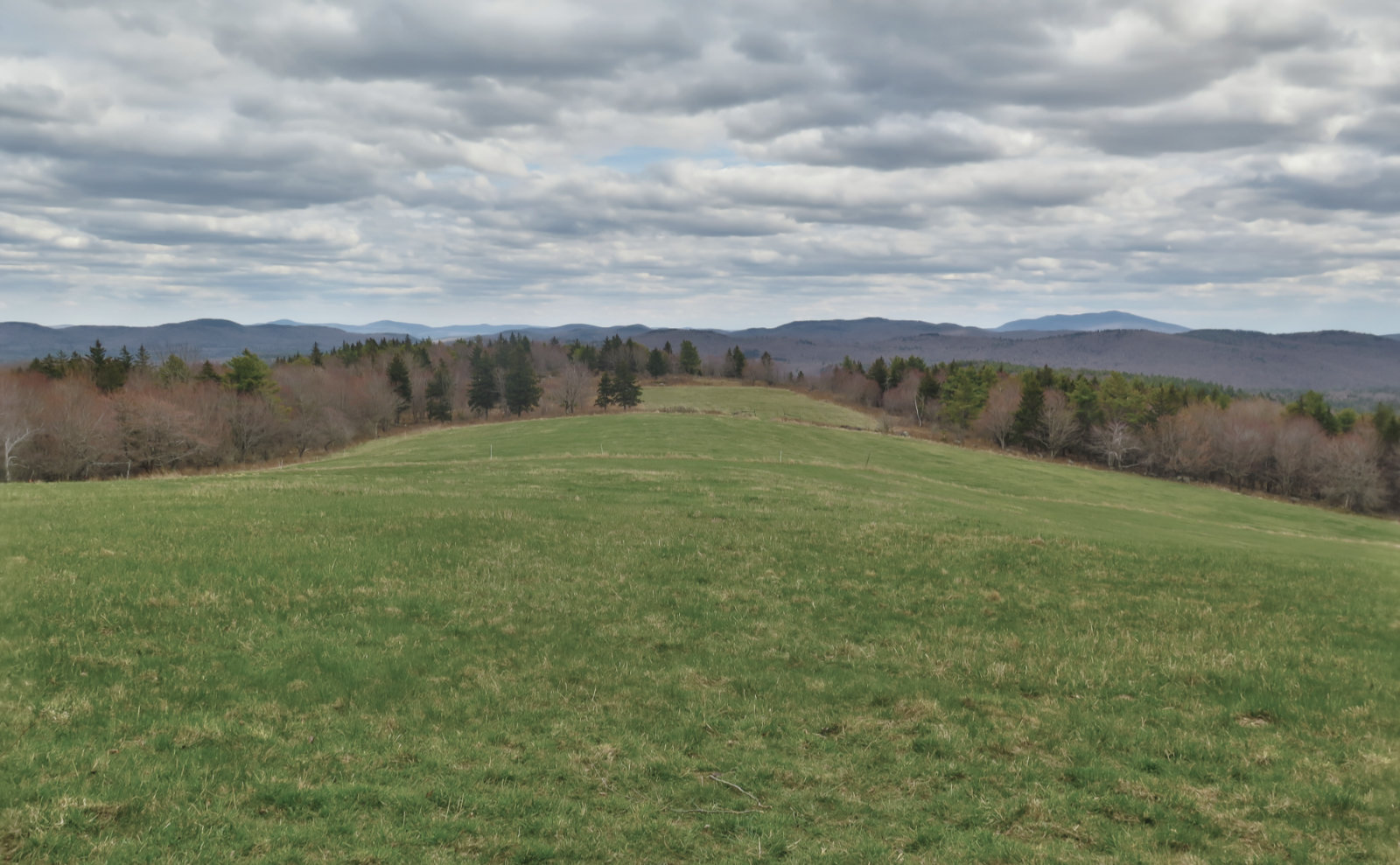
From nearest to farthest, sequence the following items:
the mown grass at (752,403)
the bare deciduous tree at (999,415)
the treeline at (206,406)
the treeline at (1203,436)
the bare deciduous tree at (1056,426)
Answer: the treeline at (206,406) → the treeline at (1203,436) → the bare deciduous tree at (1056,426) → the bare deciduous tree at (999,415) → the mown grass at (752,403)

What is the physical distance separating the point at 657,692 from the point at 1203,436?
5092 inches

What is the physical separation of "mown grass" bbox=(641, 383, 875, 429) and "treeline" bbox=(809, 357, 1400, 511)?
70.1 ft

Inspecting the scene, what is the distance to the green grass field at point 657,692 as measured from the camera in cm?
815

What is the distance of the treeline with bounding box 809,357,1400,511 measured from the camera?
10700 centimetres

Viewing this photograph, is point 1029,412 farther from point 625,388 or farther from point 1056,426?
point 625,388

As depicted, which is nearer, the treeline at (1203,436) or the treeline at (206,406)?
the treeline at (206,406)

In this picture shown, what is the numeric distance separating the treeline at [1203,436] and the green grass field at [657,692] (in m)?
101

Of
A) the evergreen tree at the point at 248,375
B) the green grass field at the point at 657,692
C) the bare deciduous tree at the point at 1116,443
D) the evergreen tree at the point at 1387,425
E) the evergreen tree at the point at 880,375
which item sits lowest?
the bare deciduous tree at the point at 1116,443

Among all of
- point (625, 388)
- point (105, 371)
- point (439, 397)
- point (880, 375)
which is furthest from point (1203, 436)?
point (105, 371)

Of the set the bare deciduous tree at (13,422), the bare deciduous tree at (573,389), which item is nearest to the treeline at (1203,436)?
the bare deciduous tree at (573,389)

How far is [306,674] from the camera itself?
1180 centimetres

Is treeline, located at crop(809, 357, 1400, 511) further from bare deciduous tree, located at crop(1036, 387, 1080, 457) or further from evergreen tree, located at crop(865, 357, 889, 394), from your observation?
evergreen tree, located at crop(865, 357, 889, 394)

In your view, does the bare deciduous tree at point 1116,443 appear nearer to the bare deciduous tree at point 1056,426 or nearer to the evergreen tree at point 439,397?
the bare deciduous tree at point 1056,426

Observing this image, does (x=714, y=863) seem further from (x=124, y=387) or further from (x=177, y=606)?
(x=124, y=387)
